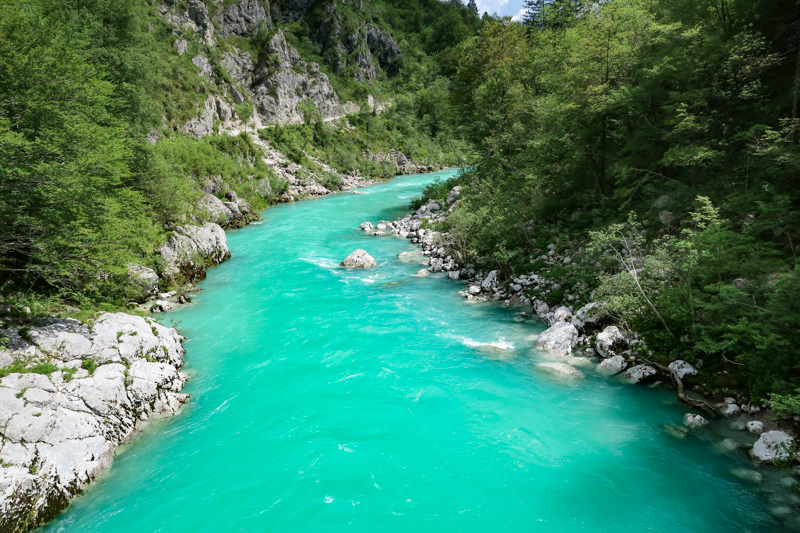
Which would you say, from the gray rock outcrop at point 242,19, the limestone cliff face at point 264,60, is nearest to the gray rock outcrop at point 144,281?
the limestone cliff face at point 264,60

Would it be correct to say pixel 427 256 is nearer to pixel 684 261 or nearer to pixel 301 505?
pixel 684 261

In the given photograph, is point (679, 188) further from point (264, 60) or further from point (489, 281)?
point (264, 60)

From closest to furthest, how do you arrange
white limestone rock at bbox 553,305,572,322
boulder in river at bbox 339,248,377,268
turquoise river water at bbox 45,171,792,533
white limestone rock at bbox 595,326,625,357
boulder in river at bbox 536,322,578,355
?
turquoise river water at bbox 45,171,792,533 → white limestone rock at bbox 595,326,625,357 → boulder in river at bbox 536,322,578,355 → white limestone rock at bbox 553,305,572,322 → boulder in river at bbox 339,248,377,268

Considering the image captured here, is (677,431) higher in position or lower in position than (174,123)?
lower

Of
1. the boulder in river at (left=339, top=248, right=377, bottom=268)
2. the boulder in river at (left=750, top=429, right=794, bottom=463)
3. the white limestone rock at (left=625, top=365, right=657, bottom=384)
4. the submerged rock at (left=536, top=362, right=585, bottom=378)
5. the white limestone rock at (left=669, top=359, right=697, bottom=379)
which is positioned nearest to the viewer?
the boulder in river at (left=750, top=429, right=794, bottom=463)

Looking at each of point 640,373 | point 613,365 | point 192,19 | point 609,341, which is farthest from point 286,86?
point 640,373

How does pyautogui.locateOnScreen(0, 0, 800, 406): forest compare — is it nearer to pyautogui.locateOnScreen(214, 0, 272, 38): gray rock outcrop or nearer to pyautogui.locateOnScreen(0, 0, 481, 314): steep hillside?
pyautogui.locateOnScreen(0, 0, 481, 314): steep hillside

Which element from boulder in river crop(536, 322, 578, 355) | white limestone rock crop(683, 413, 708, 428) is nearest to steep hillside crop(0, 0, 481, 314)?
boulder in river crop(536, 322, 578, 355)

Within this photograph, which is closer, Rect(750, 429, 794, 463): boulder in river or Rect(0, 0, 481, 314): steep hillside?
Rect(750, 429, 794, 463): boulder in river

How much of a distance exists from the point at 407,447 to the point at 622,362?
7.31 meters

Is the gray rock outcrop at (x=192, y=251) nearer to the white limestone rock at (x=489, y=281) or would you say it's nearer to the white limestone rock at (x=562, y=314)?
the white limestone rock at (x=489, y=281)

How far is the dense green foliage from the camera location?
10.0 meters

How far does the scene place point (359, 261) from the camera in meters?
24.4

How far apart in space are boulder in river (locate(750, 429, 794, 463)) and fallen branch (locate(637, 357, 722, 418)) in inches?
47.2
